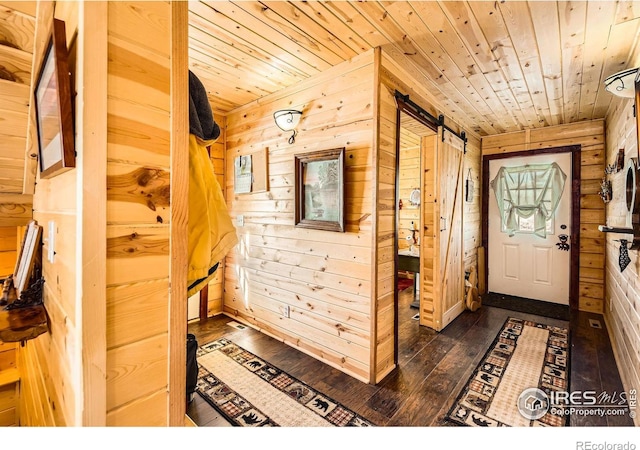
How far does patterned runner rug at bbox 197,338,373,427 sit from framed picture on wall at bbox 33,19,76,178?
66.5 inches

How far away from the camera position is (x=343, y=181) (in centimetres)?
221

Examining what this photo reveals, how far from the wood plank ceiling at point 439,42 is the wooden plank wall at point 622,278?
1.48 ft

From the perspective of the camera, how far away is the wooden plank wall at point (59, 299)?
0.82 m

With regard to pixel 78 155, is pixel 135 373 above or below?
below

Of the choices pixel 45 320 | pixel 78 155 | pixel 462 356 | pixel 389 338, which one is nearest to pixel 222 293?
pixel 389 338

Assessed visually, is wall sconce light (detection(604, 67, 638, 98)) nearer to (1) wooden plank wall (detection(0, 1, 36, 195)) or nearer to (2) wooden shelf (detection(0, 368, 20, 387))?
(1) wooden plank wall (detection(0, 1, 36, 195))

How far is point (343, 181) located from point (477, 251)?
3188 millimetres

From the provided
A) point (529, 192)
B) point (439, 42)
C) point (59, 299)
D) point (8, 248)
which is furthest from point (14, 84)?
point (529, 192)

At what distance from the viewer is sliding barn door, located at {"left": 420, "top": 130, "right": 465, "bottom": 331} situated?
311 cm

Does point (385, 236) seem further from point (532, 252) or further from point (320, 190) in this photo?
point (532, 252)

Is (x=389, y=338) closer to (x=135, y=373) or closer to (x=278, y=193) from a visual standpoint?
(x=278, y=193)

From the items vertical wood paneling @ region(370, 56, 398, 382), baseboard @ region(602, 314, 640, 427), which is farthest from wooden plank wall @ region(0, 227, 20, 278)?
baseboard @ region(602, 314, 640, 427)

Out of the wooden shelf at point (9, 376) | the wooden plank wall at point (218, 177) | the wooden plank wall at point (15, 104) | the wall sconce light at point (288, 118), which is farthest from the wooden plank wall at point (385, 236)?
the wooden shelf at point (9, 376)

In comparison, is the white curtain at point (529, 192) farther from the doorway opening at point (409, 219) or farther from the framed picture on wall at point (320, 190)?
the framed picture on wall at point (320, 190)
